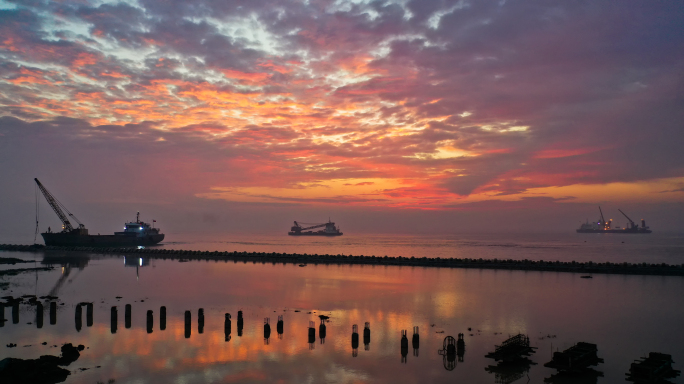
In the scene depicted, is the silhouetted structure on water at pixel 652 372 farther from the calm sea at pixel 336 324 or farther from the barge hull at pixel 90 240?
the barge hull at pixel 90 240

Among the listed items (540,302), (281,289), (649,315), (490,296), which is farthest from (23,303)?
(649,315)

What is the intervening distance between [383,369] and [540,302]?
74.9 ft

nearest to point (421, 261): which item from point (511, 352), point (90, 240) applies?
point (511, 352)

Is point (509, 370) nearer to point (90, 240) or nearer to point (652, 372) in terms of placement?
point (652, 372)

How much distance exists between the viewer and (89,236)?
10281 centimetres

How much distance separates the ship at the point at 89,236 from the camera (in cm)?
9850

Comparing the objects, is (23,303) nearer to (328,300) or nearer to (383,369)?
(328,300)

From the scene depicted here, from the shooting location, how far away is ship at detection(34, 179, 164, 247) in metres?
98.5

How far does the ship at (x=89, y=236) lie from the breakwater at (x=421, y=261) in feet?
11.3

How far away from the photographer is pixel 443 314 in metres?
32.8

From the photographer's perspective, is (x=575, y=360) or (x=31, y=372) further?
(x=575, y=360)

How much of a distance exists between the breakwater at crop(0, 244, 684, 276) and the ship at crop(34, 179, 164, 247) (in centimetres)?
345

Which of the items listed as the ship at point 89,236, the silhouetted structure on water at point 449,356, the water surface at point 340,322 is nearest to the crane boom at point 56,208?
the ship at point 89,236

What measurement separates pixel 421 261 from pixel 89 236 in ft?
251
